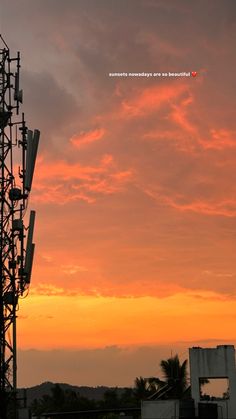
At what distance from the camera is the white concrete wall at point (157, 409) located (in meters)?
39.0

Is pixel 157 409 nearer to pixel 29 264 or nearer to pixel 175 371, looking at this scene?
pixel 29 264

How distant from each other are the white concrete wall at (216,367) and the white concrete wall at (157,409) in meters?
1.75

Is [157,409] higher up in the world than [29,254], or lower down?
lower down

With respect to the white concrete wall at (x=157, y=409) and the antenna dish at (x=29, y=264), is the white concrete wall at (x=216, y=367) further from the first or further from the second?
the antenna dish at (x=29, y=264)

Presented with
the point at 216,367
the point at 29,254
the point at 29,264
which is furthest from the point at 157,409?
the point at 29,254

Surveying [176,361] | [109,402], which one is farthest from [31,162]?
[109,402]

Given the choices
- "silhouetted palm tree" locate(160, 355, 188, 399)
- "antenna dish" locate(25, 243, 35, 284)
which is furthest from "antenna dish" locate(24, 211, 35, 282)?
"silhouetted palm tree" locate(160, 355, 188, 399)

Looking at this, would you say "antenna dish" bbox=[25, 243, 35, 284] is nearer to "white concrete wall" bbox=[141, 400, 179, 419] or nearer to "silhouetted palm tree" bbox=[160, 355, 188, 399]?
"white concrete wall" bbox=[141, 400, 179, 419]

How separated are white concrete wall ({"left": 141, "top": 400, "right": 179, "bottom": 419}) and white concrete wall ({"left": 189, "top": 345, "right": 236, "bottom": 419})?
175 centimetres

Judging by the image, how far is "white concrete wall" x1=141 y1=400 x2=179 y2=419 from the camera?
3897cm

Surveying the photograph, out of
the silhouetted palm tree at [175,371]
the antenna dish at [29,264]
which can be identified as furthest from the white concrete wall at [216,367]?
the silhouetted palm tree at [175,371]

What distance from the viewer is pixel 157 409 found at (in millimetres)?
39406

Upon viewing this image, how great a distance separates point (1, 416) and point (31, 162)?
63.1 ft

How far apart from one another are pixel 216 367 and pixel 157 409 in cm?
467
